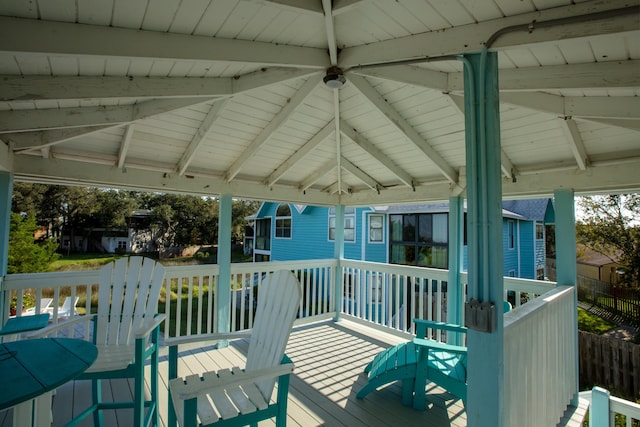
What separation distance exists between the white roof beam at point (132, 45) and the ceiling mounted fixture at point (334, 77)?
160 mm

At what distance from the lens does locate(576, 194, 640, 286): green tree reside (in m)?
10.3

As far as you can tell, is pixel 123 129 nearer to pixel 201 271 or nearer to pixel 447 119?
pixel 201 271

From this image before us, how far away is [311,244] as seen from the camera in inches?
486

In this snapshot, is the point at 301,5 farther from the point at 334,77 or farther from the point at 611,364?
the point at 611,364

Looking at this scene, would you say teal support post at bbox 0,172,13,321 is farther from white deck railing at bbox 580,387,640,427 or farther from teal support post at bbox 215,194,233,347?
white deck railing at bbox 580,387,640,427

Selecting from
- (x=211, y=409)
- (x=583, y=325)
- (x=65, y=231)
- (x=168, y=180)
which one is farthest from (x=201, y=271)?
(x=65, y=231)

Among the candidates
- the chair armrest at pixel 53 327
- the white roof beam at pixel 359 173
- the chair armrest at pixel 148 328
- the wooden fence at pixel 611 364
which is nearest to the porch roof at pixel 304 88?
the white roof beam at pixel 359 173

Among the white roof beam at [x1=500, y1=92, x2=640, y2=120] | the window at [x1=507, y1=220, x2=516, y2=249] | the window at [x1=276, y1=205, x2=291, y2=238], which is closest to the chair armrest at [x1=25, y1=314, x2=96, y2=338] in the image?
the white roof beam at [x1=500, y1=92, x2=640, y2=120]

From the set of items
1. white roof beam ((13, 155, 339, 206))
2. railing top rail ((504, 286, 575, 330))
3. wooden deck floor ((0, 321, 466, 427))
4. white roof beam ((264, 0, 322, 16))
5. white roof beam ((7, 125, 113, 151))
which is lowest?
wooden deck floor ((0, 321, 466, 427))

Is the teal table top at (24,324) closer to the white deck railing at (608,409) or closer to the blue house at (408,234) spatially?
the white deck railing at (608,409)

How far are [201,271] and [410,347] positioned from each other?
2.76 meters

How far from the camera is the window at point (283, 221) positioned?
13.6 meters

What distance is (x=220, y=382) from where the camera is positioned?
1.60 metres

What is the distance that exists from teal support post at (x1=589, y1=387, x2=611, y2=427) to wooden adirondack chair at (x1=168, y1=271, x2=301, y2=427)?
95.3 inches
